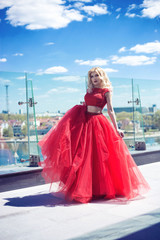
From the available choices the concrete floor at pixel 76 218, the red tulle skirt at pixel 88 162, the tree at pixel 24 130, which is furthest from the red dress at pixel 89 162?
the tree at pixel 24 130

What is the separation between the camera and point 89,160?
257cm

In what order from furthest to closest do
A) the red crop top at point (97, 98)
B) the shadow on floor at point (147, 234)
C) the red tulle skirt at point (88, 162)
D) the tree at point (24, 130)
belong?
1. the tree at point (24, 130)
2. the red crop top at point (97, 98)
3. the red tulle skirt at point (88, 162)
4. the shadow on floor at point (147, 234)

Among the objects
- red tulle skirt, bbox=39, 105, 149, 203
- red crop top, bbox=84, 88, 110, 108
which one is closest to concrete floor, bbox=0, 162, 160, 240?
red tulle skirt, bbox=39, 105, 149, 203

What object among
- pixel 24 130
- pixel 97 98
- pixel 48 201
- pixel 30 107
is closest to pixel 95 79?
pixel 97 98

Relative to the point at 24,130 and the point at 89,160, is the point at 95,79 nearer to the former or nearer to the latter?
the point at 89,160

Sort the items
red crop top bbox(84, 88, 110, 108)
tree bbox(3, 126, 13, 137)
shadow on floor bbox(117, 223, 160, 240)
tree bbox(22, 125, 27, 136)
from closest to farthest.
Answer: shadow on floor bbox(117, 223, 160, 240) → red crop top bbox(84, 88, 110, 108) → tree bbox(3, 126, 13, 137) → tree bbox(22, 125, 27, 136)

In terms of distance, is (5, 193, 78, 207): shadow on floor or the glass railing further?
the glass railing

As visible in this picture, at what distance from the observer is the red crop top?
2.82 metres

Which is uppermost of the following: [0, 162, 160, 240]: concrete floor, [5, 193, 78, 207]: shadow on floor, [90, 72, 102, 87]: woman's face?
[90, 72, 102, 87]: woman's face

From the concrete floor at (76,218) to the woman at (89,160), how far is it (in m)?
0.12

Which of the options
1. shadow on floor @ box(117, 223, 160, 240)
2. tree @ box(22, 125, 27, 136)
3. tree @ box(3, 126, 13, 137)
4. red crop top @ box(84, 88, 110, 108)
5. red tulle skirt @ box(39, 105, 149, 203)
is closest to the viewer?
shadow on floor @ box(117, 223, 160, 240)

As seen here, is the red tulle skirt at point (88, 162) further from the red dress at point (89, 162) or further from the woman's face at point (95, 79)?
the woman's face at point (95, 79)

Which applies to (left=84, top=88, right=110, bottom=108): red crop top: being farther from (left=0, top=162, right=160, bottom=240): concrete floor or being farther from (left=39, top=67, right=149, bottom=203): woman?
(left=0, top=162, right=160, bottom=240): concrete floor

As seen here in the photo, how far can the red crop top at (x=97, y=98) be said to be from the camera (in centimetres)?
282
